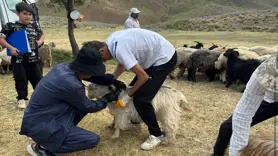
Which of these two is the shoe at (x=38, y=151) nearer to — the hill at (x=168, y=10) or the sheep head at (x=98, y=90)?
the sheep head at (x=98, y=90)

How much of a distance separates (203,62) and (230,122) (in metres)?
5.21

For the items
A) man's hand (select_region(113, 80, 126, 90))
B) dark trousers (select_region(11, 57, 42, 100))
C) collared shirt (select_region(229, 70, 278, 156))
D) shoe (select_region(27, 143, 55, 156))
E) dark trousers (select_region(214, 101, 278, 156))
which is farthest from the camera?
dark trousers (select_region(11, 57, 42, 100))

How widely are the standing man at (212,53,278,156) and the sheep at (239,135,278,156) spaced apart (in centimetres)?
4

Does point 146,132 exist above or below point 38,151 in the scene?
below

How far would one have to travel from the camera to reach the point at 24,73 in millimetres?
5324

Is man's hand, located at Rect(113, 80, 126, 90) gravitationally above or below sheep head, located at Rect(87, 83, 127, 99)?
above

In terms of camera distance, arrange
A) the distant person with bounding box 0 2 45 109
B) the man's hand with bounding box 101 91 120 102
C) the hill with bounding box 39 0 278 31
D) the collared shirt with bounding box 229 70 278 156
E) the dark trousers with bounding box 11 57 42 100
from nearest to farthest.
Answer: the collared shirt with bounding box 229 70 278 156
the man's hand with bounding box 101 91 120 102
the distant person with bounding box 0 2 45 109
the dark trousers with bounding box 11 57 42 100
the hill with bounding box 39 0 278 31

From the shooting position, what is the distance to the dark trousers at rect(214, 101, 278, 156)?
2.79 meters

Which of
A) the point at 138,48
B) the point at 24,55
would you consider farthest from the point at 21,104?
the point at 138,48

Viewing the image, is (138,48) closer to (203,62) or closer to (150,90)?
(150,90)

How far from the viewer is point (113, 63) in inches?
407

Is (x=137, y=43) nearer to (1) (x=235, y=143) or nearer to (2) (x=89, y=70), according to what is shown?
(2) (x=89, y=70)

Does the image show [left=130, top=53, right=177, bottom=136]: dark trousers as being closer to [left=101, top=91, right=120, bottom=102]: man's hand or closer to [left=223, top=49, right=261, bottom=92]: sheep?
[left=101, top=91, right=120, bottom=102]: man's hand

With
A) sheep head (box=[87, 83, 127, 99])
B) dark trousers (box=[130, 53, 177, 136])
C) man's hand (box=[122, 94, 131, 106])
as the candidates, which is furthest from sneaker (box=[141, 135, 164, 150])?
sheep head (box=[87, 83, 127, 99])
